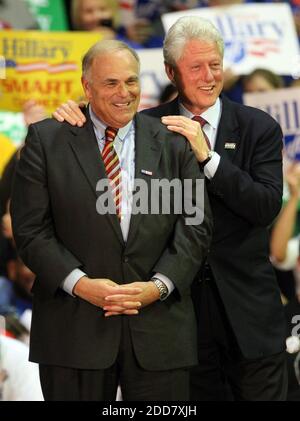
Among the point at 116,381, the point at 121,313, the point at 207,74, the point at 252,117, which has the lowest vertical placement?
the point at 116,381

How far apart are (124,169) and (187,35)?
575 mm

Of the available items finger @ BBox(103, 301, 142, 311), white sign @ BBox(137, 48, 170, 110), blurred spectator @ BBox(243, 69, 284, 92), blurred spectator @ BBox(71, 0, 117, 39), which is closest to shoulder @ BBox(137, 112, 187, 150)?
finger @ BBox(103, 301, 142, 311)

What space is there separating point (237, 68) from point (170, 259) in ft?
8.56

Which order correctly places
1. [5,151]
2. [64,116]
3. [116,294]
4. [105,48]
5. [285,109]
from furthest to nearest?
[285,109], [5,151], [64,116], [105,48], [116,294]

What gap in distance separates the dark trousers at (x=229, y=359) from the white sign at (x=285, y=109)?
7.22ft

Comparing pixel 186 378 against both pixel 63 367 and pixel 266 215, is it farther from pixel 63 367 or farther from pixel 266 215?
pixel 266 215

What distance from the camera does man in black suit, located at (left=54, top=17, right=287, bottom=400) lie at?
10.5 ft

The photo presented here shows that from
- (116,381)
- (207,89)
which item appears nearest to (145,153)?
(207,89)

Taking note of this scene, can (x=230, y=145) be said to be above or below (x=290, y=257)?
above

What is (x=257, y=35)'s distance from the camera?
17.7 feet

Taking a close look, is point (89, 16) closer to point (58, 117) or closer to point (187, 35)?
point (187, 35)

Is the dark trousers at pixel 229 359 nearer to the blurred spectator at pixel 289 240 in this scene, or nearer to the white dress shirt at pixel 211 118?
the white dress shirt at pixel 211 118

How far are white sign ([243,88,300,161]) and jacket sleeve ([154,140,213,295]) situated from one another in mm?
2344
